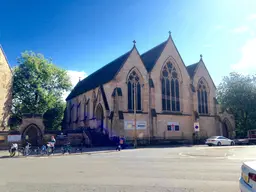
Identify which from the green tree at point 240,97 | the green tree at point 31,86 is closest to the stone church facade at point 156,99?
the green tree at point 240,97

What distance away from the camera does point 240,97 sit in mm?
40656

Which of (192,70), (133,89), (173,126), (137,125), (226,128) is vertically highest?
(192,70)

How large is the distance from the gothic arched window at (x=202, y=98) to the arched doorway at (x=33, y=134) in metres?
26.0

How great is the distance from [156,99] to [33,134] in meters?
18.2

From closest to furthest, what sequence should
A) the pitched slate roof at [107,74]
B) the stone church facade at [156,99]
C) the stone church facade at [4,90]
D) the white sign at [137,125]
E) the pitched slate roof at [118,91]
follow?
the pitched slate roof at [118,91], the white sign at [137,125], the stone church facade at [156,99], the stone church facade at [4,90], the pitched slate roof at [107,74]

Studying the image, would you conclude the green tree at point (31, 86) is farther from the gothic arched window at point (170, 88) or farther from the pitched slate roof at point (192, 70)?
the pitched slate roof at point (192, 70)

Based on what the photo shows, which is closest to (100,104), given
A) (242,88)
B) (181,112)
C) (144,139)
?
(144,139)

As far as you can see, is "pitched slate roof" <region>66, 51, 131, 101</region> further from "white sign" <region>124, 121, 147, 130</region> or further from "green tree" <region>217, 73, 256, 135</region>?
"green tree" <region>217, 73, 256, 135</region>

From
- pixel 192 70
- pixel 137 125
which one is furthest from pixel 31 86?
pixel 192 70

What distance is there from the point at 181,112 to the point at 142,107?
7.40 m

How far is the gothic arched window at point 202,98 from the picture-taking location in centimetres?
4077

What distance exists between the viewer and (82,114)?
4459cm

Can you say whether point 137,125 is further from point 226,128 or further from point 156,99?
point 226,128

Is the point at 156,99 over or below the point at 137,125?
over
